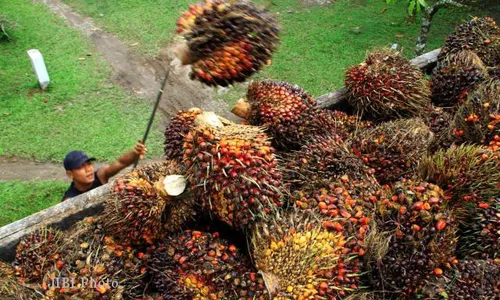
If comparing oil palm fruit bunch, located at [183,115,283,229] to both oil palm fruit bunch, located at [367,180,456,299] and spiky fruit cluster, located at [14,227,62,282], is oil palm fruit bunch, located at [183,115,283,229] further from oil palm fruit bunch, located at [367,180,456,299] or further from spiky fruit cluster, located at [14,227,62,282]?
spiky fruit cluster, located at [14,227,62,282]

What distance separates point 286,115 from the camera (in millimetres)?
2908

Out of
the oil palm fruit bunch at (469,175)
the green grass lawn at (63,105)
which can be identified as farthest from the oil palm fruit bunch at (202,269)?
the green grass lawn at (63,105)

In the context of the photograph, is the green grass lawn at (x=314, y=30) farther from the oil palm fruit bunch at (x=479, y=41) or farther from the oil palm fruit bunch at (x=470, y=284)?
the oil palm fruit bunch at (x=470, y=284)

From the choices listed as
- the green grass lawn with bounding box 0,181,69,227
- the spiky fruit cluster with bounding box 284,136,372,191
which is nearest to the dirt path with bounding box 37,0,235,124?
the green grass lawn with bounding box 0,181,69,227

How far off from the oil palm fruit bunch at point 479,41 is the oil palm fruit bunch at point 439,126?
0.73 metres

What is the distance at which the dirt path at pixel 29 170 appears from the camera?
4.99 m

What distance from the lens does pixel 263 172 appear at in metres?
2.31

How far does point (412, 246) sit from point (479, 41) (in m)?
2.48

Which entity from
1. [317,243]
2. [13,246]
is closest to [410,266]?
[317,243]

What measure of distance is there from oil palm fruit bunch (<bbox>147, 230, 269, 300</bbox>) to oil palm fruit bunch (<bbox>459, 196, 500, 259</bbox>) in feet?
3.90

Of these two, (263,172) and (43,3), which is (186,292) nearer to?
(263,172)

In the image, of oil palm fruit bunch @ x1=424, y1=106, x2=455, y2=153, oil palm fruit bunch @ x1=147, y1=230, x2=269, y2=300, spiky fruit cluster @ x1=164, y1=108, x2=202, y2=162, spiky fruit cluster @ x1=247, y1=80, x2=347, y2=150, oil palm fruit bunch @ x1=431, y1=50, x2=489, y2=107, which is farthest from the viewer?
oil palm fruit bunch @ x1=431, y1=50, x2=489, y2=107

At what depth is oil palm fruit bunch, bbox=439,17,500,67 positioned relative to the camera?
398 cm

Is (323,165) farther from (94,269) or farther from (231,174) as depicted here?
(94,269)
